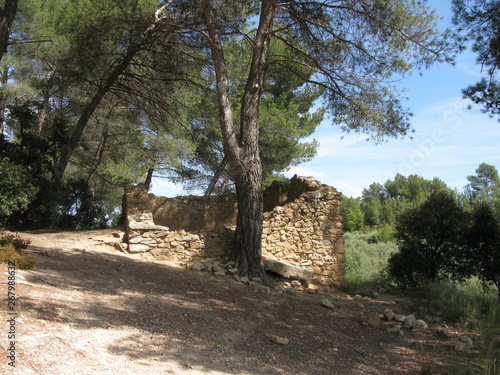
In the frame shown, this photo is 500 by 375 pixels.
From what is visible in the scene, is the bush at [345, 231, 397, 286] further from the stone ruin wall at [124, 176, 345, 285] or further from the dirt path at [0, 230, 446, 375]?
the dirt path at [0, 230, 446, 375]

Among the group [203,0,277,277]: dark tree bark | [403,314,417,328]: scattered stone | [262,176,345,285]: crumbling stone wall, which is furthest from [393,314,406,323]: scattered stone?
[262,176,345,285]: crumbling stone wall

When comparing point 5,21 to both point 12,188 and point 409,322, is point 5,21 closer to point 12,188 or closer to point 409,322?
point 12,188

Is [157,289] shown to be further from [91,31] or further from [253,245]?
[91,31]

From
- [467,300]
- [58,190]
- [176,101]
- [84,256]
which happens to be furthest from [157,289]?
[176,101]

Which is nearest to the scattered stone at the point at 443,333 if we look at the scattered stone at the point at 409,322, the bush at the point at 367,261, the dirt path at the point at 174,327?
the dirt path at the point at 174,327

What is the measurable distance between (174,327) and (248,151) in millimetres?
4265

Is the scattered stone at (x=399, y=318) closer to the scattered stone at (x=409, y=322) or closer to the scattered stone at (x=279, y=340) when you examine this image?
the scattered stone at (x=409, y=322)

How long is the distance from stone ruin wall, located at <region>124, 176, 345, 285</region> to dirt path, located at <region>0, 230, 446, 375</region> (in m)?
1.12

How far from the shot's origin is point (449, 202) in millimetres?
9438

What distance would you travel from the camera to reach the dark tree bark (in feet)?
25.6

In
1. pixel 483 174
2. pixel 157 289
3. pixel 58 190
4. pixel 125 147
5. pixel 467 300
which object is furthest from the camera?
pixel 483 174

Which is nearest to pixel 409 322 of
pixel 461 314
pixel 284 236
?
pixel 461 314

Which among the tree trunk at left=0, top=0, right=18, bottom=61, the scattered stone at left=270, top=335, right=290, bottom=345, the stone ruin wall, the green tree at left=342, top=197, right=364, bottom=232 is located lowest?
the scattered stone at left=270, top=335, right=290, bottom=345

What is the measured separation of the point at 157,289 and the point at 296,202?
4058 mm
